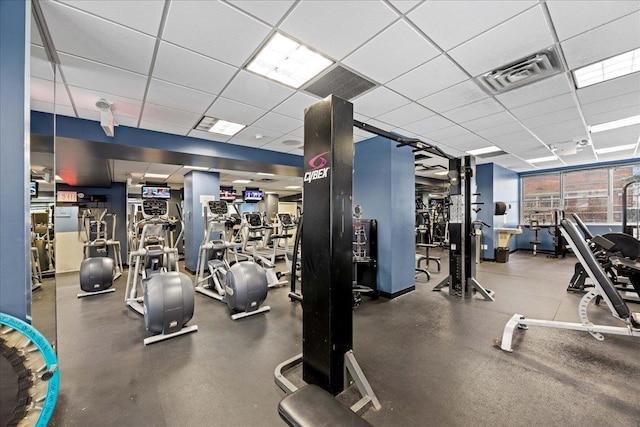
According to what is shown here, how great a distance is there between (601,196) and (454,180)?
25.0 feet

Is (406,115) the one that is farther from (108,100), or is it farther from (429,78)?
(108,100)

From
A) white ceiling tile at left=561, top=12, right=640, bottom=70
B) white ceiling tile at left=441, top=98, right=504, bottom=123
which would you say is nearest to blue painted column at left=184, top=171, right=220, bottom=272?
white ceiling tile at left=441, top=98, right=504, bottom=123

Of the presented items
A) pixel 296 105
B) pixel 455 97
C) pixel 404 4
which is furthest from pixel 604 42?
pixel 296 105

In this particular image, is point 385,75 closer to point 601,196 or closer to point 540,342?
point 540,342

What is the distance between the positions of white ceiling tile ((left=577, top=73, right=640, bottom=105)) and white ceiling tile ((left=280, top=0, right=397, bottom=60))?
2.96m

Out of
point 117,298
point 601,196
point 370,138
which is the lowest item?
point 117,298

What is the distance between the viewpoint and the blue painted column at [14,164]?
4.88ft

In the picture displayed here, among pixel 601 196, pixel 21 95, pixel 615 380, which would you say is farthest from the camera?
pixel 601 196

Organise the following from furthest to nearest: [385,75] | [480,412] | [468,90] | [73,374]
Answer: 1. [468,90]
2. [385,75]
3. [73,374]
4. [480,412]

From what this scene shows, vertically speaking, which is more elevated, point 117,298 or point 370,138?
point 370,138

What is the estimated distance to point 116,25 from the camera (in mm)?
2020

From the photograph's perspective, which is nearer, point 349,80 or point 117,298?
point 349,80

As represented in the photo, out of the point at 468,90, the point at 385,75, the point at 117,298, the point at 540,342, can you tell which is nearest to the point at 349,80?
the point at 385,75

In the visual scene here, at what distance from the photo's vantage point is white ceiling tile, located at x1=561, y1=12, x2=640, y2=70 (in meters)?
2.08
